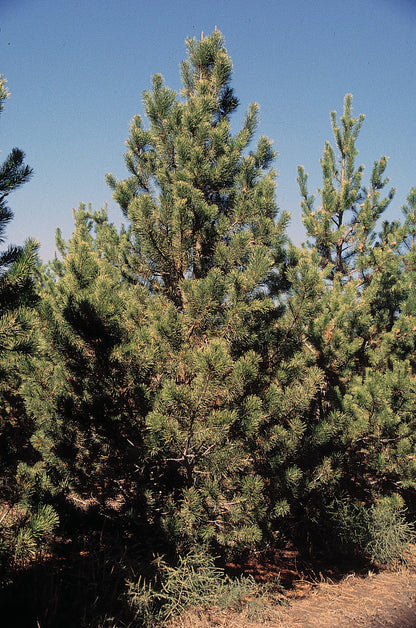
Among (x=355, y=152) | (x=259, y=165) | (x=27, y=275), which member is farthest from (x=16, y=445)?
(x=355, y=152)

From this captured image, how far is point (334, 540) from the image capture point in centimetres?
594

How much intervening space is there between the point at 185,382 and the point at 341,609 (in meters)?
3.27

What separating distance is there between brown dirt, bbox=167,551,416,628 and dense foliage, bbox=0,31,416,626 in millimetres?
457

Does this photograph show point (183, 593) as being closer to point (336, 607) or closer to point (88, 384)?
point (336, 607)

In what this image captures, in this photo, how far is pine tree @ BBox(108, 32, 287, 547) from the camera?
3.33 metres

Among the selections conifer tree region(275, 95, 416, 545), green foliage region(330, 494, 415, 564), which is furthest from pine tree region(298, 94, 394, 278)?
green foliage region(330, 494, 415, 564)

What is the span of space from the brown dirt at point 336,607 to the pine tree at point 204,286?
0.71m

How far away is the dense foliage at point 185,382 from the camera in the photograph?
3254mm

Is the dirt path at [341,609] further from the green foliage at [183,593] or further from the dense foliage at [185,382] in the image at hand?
the dense foliage at [185,382]

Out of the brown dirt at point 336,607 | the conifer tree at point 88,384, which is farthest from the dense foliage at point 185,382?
the brown dirt at point 336,607

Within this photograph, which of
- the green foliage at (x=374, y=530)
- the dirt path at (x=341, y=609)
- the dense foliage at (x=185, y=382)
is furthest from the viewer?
the green foliage at (x=374, y=530)

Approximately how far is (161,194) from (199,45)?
251 cm

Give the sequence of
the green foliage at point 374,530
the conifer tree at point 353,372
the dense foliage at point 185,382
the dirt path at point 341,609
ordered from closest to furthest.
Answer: the dense foliage at point 185,382 < the dirt path at point 341,609 < the conifer tree at point 353,372 < the green foliage at point 374,530

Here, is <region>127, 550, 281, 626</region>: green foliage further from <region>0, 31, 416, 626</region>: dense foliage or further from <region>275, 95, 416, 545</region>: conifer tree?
<region>275, 95, 416, 545</region>: conifer tree
